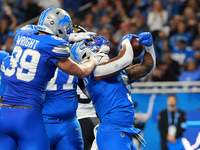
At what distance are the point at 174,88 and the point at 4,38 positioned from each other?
6.06 metres

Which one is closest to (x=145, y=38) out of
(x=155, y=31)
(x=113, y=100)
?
(x=113, y=100)

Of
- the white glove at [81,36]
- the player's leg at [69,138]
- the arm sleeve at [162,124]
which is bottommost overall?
the arm sleeve at [162,124]

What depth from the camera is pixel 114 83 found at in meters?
3.37

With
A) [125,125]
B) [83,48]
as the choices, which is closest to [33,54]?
[83,48]

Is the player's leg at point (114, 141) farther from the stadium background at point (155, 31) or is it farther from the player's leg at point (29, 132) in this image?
the stadium background at point (155, 31)

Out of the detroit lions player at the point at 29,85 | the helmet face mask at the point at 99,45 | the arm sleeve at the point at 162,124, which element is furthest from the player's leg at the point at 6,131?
the arm sleeve at the point at 162,124

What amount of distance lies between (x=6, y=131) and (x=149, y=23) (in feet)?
21.9

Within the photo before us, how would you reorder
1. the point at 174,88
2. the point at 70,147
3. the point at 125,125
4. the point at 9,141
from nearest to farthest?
the point at 9,141 → the point at 125,125 → the point at 70,147 → the point at 174,88

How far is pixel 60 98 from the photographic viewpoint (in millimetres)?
3770

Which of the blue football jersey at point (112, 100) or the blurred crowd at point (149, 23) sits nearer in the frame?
the blue football jersey at point (112, 100)

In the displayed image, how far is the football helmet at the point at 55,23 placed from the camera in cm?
325

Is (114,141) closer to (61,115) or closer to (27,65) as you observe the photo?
(61,115)

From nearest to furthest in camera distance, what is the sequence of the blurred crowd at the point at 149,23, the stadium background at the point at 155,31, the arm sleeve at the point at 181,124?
the arm sleeve at the point at 181,124, the stadium background at the point at 155,31, the blurred crowd at the point at 149,23

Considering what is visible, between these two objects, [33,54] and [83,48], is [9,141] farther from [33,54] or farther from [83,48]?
[83,48]
